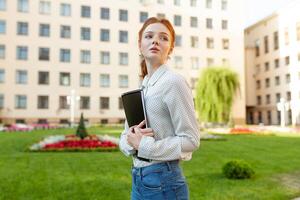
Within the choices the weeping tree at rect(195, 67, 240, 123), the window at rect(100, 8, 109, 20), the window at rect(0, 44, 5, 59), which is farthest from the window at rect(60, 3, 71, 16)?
the weeping tree at rect(195, 67, 240, 123)

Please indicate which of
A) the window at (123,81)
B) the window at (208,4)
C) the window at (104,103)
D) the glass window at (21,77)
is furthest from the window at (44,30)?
the window at (208,4)

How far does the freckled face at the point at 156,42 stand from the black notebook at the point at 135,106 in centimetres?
28

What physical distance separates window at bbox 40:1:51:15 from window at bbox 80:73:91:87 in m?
9.12

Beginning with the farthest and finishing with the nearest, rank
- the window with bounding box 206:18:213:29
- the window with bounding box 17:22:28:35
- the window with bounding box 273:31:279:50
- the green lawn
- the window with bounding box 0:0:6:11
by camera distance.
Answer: the window with bounding box 273:31:279:50
the window with bounding box 206:18:213:29
the window with bounding box 17:22:28:35
the window with bounding box 0:0:6:11
the green lawn

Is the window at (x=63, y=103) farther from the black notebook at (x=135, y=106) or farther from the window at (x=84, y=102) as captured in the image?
the black notebook at (x=135, y=106)

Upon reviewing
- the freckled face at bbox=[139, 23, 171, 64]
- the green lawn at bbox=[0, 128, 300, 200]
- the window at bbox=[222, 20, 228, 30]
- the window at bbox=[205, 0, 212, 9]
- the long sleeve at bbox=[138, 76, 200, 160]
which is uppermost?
the window at bbox=[205, 0, 212, 9]

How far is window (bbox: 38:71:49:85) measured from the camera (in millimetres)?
45656

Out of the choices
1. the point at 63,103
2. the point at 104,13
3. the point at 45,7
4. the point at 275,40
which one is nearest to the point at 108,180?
the point at 63,103

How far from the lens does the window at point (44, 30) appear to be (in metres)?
45.9

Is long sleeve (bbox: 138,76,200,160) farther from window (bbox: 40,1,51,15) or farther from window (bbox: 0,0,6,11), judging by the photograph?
window (bbox: 0,0,6,11)

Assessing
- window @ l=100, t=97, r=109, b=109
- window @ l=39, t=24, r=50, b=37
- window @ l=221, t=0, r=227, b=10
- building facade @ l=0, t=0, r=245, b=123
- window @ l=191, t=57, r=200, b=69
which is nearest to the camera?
building facade @ l=0, t=0, r=245, b=123

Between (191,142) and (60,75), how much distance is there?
4589 centimetres

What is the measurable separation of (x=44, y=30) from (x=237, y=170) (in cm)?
4242

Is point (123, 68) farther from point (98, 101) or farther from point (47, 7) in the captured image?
point (47, 7)
